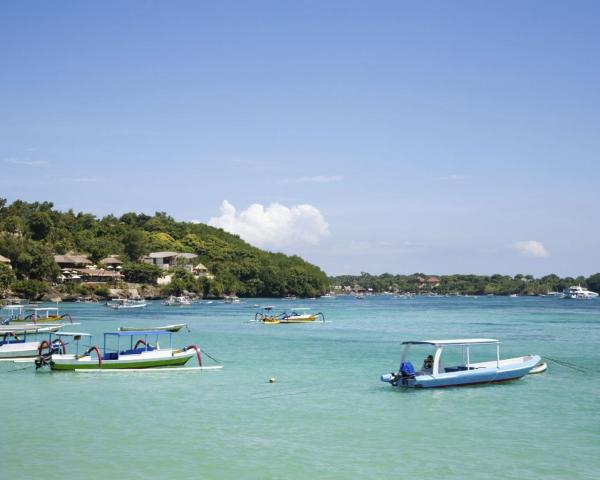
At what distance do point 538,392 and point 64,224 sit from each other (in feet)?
493

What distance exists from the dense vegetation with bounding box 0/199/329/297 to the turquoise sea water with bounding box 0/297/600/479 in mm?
93829

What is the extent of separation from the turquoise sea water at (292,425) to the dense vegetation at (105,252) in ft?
308

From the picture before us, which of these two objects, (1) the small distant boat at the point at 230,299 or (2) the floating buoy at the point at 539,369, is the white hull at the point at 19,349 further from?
(1) the small distant boat at the point at 230,299

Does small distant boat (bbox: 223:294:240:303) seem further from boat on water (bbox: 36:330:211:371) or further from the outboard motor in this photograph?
the outboard motor

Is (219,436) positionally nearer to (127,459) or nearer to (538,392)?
(127,459)

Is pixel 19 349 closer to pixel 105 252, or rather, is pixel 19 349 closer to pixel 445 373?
pixel 445 373

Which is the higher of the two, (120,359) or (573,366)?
(120,359)

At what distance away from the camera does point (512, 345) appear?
2120 inches

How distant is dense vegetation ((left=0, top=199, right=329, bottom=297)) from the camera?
128500 mm

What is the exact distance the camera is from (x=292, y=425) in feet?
77.5

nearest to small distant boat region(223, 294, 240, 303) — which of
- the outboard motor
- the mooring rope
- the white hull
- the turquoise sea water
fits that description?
the white hull

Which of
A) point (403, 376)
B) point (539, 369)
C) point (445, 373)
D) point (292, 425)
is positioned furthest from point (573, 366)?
point (292, 425)

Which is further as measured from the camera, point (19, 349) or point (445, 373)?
point (19, 349)

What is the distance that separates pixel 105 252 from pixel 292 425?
143m
